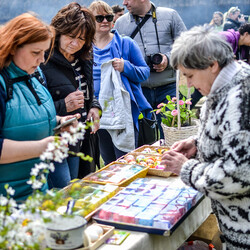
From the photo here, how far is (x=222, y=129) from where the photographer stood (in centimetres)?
146

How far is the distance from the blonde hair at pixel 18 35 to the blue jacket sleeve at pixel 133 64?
1363 millimetres

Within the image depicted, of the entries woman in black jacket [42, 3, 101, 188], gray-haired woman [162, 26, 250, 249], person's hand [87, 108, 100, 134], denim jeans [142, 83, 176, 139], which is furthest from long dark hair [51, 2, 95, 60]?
denim jeans [142, 83, 176, 139]

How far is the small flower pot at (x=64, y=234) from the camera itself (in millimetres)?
1224

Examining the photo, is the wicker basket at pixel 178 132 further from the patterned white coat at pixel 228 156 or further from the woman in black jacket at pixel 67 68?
the patterned white coat at pixel 228 156

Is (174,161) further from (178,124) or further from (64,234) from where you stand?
(178,124)

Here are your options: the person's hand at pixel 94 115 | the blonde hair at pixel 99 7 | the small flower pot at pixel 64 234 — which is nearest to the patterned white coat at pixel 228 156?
the small flower pot at pixel 64 234

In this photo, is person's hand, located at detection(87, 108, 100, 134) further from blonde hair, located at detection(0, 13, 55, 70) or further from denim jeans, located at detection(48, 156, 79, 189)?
blonde hair, located at detection(0, 13, 55, 70)

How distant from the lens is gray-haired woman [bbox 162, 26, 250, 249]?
1434 mm

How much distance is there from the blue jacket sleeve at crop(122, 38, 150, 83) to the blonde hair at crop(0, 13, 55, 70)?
136 centimetres

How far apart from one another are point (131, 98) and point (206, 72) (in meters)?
1.56

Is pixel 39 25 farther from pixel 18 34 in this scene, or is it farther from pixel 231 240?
pixel 231 240

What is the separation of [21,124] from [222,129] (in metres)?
0.86

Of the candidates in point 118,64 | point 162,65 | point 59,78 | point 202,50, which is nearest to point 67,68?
point 59,78

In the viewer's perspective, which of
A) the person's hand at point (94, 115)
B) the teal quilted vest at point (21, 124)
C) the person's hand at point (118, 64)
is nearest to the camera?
the teal quilted vest at point (21, 124)
